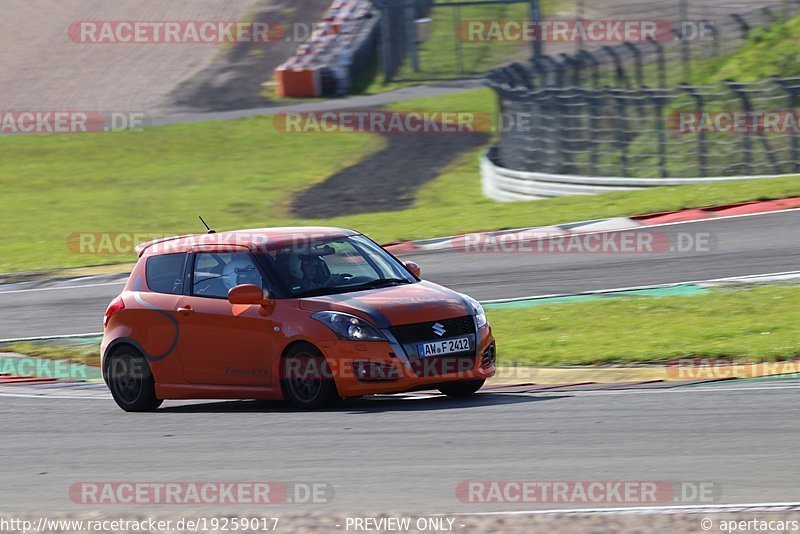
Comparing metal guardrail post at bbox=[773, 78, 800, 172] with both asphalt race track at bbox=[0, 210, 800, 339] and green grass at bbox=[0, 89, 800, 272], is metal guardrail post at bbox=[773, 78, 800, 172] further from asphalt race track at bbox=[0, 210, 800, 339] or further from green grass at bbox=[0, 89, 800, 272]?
asphalt race track at bbox=[0, 210, 800, 339]

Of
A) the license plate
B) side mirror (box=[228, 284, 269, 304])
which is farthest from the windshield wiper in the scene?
the license plate

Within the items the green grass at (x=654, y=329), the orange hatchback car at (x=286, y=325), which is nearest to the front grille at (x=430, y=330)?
the orange hatchback car at (x=286, y=325)

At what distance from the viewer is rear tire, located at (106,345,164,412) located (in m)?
11.3

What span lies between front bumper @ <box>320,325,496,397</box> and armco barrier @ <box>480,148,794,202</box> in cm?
1488

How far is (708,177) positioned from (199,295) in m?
16.2

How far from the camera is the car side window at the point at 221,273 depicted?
1080 centimetres

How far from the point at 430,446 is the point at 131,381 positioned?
12.5 feet

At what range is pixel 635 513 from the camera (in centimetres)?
654

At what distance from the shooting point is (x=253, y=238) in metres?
11.1

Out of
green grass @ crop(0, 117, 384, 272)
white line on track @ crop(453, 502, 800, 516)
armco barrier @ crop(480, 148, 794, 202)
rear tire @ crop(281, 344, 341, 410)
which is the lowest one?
green grass @ crop(0, 117, 384, 272)

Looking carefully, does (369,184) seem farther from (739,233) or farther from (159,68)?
(159,68)

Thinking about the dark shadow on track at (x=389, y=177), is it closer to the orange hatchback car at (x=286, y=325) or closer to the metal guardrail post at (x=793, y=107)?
the metal guardrail post at (x=793, y=107)

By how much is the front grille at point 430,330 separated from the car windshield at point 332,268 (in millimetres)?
734

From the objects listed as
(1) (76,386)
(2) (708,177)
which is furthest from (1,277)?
(2) (708,177)
